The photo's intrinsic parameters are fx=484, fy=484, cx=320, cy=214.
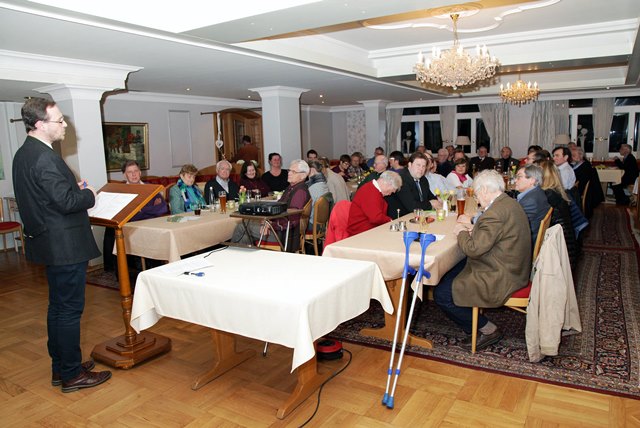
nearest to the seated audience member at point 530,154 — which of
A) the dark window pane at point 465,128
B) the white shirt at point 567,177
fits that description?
the white shirt at point 567,177

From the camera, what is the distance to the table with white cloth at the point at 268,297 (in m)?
2.29

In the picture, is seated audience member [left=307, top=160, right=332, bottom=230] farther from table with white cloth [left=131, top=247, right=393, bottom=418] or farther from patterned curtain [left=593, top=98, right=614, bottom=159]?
patterned curtain [left=593, top=98, right=614, bottom=159]

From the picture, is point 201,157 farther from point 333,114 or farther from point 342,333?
point 342,333

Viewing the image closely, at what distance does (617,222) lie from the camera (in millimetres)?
8523

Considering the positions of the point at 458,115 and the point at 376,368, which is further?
the point at 458,115

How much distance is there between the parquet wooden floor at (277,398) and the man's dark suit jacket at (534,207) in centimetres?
138

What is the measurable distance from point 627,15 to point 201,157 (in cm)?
804

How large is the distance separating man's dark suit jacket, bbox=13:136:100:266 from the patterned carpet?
200 cm

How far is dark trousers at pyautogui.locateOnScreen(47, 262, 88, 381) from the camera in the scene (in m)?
2.88

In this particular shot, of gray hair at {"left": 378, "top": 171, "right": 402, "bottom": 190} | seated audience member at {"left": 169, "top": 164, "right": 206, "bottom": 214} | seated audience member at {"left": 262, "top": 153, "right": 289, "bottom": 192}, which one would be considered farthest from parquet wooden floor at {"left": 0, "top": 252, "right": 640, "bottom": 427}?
seated audience member at {"left": 262, "top": 153, "right": 289, "bottom": 192}

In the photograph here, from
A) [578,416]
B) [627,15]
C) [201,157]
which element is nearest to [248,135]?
[201,157]

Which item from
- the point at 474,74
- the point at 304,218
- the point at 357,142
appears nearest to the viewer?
the point at 304,218

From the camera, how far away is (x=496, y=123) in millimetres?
13258

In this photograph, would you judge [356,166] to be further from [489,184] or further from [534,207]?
[489,184]
